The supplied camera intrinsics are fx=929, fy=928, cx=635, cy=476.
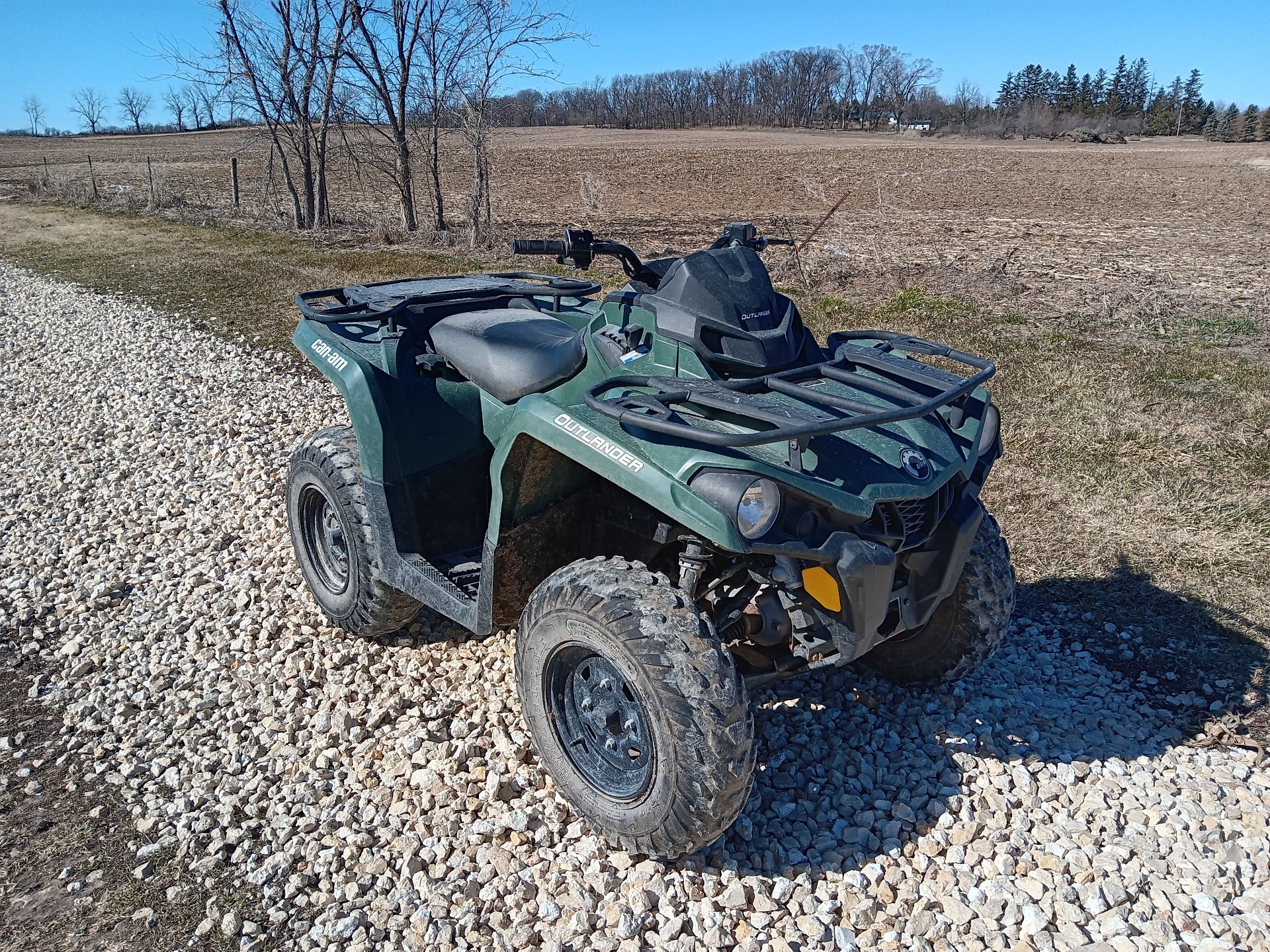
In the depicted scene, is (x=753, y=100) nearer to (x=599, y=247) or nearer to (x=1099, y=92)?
(x=1099, y=92)

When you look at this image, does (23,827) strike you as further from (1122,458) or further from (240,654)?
(1122,458)

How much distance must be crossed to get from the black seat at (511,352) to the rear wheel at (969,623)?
1.60m

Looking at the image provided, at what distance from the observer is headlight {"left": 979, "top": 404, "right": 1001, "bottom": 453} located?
3.29 m

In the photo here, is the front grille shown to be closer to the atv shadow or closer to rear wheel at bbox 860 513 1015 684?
rear wheel at bbox 860 513 1015 684

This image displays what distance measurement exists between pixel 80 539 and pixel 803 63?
10359 cm

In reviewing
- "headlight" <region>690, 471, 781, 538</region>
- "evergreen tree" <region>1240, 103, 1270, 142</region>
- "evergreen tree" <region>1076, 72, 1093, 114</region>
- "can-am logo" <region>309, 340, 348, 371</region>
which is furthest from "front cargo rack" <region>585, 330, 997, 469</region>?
"evergreen tree" <region>1076, 72, 1093, 114</region>

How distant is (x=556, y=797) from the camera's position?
321cm

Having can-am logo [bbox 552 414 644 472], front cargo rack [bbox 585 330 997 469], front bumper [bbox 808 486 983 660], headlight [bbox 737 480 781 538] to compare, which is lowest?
front bumper [bbox 808 486 983 660]

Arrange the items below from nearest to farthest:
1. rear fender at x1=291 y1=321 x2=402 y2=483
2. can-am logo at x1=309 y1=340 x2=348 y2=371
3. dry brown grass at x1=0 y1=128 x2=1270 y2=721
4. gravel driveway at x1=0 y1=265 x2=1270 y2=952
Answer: gravel driveway at x1=0 y1=265 x2=1270 y2=952, rear fender at x1=291 y1=321 x2=402 y2=483, can-am logo at x1=309 y1=340 x2=348 y2=371, dry brown grass at x1=0 y1=128 x2=1270 y2=721

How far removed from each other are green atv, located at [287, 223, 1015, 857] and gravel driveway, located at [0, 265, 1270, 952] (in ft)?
0.87

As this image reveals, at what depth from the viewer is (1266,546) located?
4.90m

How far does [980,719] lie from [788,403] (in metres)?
1.62

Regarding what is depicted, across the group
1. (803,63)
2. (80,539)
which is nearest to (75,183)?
(80,539)

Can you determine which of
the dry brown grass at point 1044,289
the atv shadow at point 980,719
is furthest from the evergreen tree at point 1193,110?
the atv shadow at point 980,719
